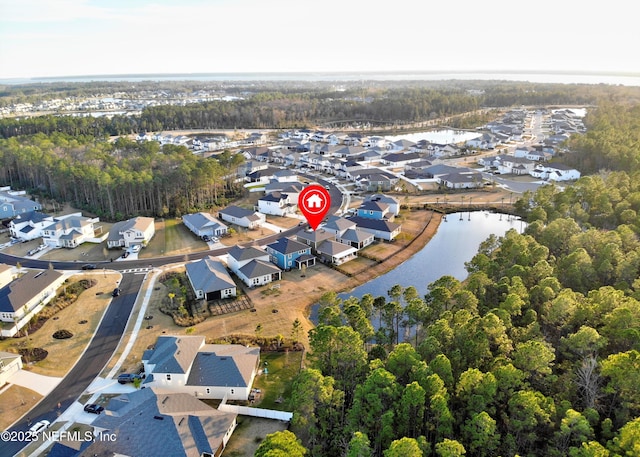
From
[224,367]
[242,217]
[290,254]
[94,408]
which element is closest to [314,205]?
[242,217]

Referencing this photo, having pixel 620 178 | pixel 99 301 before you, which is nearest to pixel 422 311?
pixel 99 301

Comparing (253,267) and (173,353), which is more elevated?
(253,267)

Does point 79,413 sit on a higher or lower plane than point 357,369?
lower

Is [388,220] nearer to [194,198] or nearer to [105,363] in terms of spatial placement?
[194,198]

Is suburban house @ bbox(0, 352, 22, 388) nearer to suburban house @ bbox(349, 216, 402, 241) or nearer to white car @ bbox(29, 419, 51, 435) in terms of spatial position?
white car @ bbox(29, 419, 51, 435)

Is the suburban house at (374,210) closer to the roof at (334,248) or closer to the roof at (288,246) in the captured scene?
the roof at (334,248)

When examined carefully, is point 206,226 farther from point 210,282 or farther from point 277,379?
point 277,379
